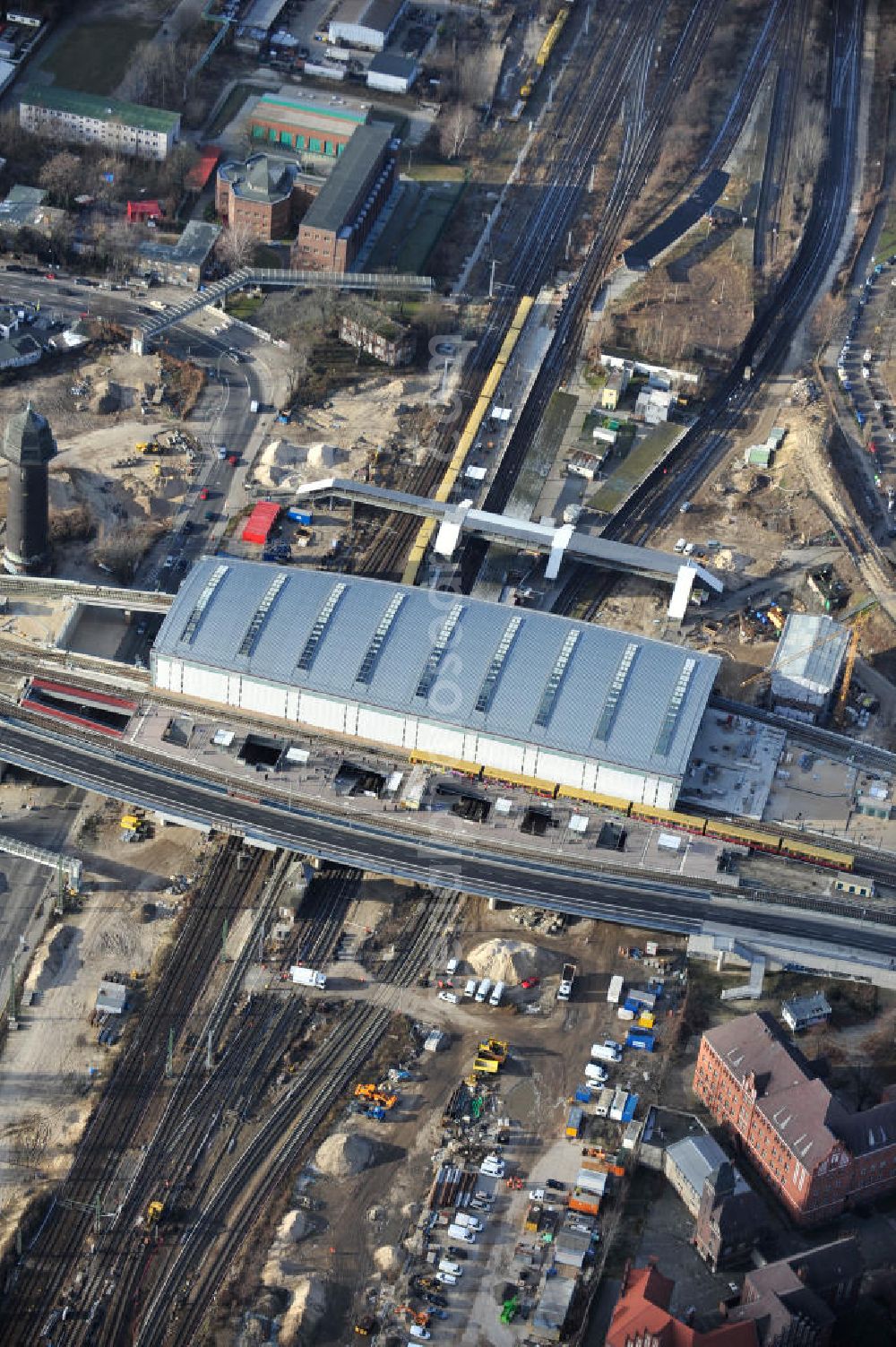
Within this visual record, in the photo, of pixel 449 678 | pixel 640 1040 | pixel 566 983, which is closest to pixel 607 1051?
pixel 640 1040

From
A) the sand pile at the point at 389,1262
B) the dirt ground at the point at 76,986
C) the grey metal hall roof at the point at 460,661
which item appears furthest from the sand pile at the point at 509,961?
the sand pile at the point at 389,1262

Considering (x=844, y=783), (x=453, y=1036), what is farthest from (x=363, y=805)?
(x=844, y=783)

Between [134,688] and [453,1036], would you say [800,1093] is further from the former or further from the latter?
[134,688]

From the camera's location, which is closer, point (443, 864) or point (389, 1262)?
point (389, 1262)

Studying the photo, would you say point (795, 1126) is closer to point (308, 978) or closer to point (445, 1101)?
point (445, 1101)

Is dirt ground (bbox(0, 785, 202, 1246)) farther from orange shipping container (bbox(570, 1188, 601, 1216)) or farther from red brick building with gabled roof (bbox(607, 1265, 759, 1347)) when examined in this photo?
red brick building with gabled roof (bbox(607, 1265, 759, 1347))

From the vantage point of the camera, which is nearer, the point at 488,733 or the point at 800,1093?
the point at 800,1093
